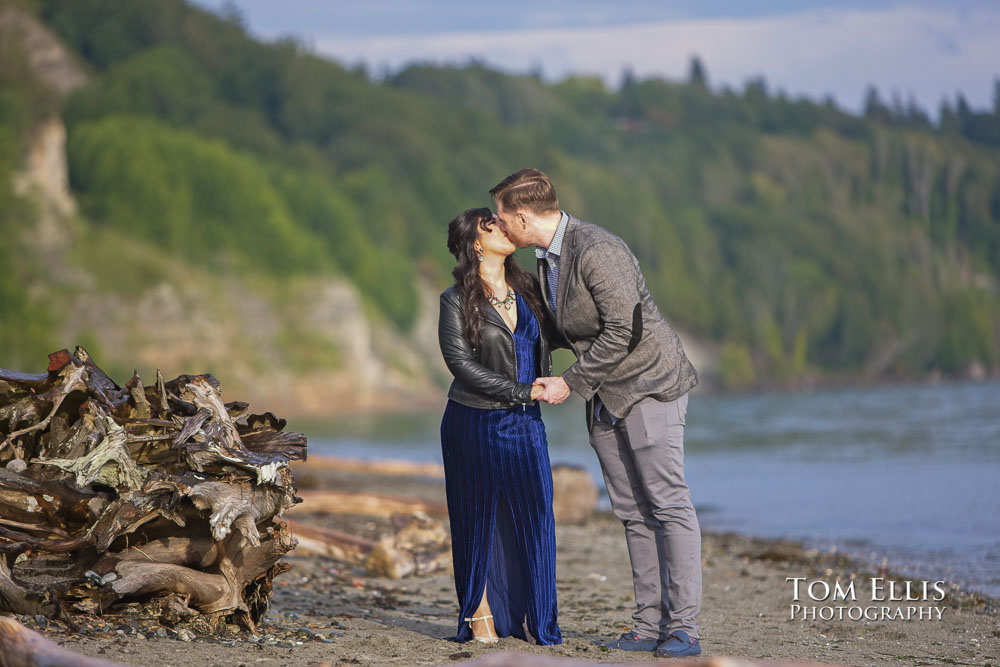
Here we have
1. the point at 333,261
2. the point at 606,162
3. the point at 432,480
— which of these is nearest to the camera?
the point at 432,480

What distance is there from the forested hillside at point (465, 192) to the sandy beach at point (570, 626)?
1387 inches

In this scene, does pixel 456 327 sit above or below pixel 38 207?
below

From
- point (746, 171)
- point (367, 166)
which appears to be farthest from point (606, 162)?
point (367, 166)

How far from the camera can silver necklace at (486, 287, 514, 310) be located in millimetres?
6039

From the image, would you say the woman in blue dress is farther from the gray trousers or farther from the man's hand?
the gray trousers

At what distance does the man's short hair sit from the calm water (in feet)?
18.0

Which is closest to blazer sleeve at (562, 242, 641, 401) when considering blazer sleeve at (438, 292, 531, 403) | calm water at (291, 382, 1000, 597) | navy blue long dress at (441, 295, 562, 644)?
blazer sleeve at (438, 292, 531, 403)

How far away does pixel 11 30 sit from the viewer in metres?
63.4

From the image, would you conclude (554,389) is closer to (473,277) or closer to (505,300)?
(505,300)

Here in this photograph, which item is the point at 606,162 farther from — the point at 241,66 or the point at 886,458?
the point at 886,458

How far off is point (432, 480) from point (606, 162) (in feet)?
475

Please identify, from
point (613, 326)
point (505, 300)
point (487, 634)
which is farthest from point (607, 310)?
point (487, 634)

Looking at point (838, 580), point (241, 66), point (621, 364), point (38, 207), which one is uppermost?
point (241, 66)

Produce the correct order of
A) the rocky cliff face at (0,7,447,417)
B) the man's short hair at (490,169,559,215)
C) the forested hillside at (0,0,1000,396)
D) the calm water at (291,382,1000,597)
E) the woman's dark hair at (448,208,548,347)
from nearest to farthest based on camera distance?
the man's short hair at (490,169,559,215) → the woman's dark hair at (448,208,548,347) → the calm water at (291,382,1000,597) → the rocky cliff face at (0,7,447,417) → the forested hillside at (0,0,1000,396)
